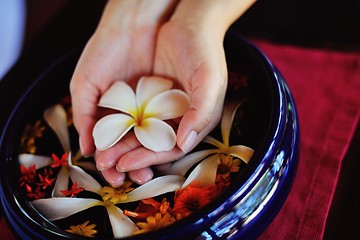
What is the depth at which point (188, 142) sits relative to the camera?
22.1 inches

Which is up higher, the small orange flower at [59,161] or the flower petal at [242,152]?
the small orange flower at [59,161]

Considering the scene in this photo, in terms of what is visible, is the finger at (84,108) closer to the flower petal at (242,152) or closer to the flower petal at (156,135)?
the flower petal at (156,135)

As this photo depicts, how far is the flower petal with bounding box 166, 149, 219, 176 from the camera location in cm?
56

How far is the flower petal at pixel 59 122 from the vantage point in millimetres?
644

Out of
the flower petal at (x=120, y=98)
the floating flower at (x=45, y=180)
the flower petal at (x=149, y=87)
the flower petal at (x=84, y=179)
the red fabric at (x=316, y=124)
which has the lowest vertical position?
the red fabric at (x=316, y=124)

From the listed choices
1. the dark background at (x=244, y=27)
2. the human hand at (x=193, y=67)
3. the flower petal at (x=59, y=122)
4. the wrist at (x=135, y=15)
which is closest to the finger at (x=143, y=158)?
the human hand at (x=193, y=67)

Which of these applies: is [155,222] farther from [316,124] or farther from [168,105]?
[316,124]

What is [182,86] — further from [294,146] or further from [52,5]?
[52,5]

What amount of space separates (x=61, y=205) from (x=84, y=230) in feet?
0.16

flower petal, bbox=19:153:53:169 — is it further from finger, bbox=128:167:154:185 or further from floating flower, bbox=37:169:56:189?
finger, bbox=128:167:154:185

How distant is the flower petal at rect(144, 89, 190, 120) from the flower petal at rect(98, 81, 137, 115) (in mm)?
24

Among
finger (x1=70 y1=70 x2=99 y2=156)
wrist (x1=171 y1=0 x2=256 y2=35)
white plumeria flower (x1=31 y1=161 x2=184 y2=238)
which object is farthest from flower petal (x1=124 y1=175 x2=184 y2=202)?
wrist (x1=171 y1=0 x2=256 y2=35)

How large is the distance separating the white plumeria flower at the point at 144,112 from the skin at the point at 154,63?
0.01 m

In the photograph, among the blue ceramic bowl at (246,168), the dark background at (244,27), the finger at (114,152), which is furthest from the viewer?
the dark background at (244,27)
